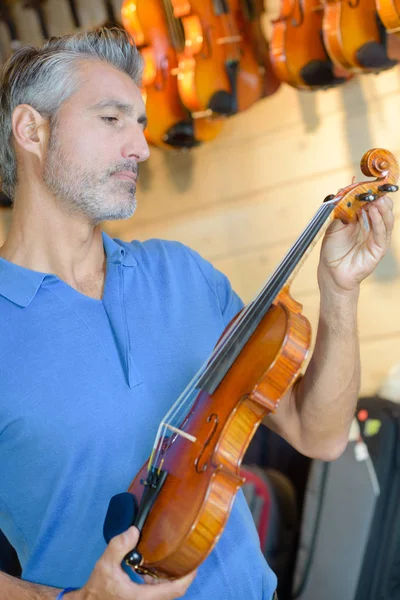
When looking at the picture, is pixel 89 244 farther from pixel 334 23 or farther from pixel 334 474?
pixel 334 474

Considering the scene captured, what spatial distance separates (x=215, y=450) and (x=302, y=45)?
5.06 feet

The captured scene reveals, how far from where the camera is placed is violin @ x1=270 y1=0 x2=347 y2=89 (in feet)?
7.33

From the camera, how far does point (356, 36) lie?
2.09 m

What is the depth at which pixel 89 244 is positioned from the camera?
4.73 ft

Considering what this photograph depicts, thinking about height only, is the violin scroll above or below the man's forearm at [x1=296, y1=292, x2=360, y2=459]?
above

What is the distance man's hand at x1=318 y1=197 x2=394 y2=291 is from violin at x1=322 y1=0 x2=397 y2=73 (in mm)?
990

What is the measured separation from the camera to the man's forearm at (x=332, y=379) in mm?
1271

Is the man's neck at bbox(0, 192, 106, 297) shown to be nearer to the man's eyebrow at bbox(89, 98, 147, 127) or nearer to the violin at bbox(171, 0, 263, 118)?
the man's eyebrow at bbox(89, 98, 147, 127)

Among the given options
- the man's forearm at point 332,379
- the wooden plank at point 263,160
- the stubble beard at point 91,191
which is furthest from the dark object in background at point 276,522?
the stubble beard at point 91,191

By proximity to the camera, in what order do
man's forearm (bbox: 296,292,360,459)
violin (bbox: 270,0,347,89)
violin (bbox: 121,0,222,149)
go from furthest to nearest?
1. violin (bbox: 121,0,222,149)
2. violin (bbox: 270,0,347,89)
3. man's forearm (bbox: 296,292,360,459)

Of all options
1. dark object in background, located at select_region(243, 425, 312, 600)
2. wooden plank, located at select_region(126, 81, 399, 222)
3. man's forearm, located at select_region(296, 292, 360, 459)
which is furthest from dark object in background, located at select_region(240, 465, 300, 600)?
man's forearm, located at select_region(296, 292, 360, 459)

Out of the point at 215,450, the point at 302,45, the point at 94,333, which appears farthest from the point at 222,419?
the point at 302,45

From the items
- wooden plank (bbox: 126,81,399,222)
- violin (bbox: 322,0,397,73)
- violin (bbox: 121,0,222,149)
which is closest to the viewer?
violin (bbox: 322,0,397,73)

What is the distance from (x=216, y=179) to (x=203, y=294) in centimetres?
163
